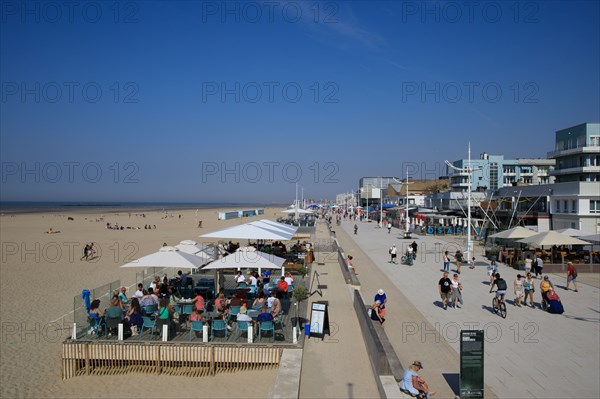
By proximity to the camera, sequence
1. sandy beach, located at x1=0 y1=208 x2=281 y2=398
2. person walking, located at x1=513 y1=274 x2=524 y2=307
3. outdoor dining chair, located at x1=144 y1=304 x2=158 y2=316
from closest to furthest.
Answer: sandy beach, located at x1=0 y1=208 x2=281 y2=398 → outdoor dining chair, located at x1=144 y1=304 x2=158 y2=316 → person walking, located at x1=513 y1=274 x2=524 y2=307

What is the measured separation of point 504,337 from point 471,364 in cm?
428

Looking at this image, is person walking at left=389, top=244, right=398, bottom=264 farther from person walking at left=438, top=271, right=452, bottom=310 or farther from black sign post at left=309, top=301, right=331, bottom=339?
black sign post at left=309, top=301, right=331, bottom=339

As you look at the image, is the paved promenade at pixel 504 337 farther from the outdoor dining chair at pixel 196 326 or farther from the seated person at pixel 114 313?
the seated person at pixel 114 313

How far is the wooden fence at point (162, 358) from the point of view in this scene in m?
9.62

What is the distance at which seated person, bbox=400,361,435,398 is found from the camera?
7277mm

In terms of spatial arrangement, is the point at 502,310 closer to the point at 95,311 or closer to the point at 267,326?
the point at 267,326

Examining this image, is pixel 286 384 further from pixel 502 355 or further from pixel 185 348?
pixel 502 355

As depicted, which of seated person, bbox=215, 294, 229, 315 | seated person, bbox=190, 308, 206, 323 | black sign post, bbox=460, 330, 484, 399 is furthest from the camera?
seated person, bbox=215, 294, 229, 315

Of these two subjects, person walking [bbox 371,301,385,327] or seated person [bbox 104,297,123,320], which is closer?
seated person [bbox 104,297,123,320]

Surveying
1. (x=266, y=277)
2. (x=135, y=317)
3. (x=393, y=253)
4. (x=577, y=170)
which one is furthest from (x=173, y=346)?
(x=577, y=170)

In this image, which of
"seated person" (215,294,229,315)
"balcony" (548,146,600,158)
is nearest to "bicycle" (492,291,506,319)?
"seated person" (215,294,229,315)

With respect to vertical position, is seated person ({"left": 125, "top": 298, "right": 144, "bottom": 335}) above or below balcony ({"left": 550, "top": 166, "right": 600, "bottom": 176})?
below

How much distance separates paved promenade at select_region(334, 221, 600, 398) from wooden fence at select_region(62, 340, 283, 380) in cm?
321

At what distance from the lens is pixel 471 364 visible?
761 cm
